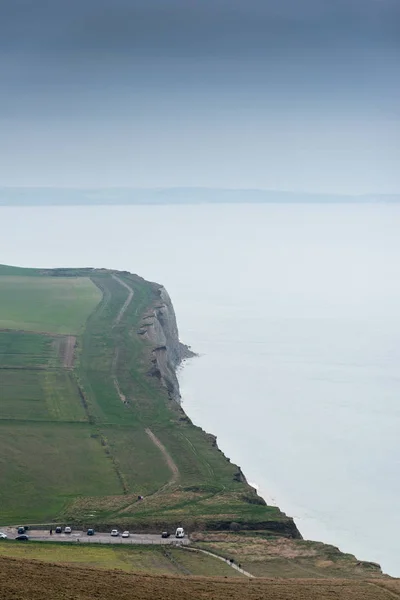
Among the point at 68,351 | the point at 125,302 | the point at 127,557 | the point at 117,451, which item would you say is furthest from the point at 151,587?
the point at 125,302

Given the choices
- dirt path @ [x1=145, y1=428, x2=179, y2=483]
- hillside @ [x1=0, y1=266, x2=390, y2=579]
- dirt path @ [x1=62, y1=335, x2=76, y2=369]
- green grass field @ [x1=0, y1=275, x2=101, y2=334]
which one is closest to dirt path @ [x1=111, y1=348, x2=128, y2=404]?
hillside @ [x1=0, y1=266, x2=390, y2=579]

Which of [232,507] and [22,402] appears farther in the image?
[22,402]

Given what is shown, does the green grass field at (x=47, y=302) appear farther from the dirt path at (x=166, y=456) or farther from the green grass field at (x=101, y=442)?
the dirt path at (x=166, y=456)

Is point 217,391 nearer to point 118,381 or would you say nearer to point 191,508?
point 118,381

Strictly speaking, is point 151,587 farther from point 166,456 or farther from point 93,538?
point 166,456

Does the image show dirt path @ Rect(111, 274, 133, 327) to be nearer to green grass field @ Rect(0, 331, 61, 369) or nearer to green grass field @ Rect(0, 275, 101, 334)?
green grass field @ Rect(0, 275, 101, 334)

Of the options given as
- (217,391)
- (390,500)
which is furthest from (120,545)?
(217,391)

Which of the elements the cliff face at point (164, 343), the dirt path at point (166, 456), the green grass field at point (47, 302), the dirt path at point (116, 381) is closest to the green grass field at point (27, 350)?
the green grass field at point (47, 302)
